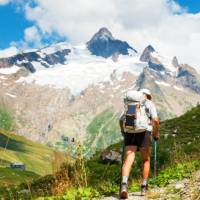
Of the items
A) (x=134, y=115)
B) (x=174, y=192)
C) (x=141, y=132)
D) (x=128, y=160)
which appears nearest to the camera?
(x=174, y=192)

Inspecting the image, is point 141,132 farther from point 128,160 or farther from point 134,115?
point 128,160

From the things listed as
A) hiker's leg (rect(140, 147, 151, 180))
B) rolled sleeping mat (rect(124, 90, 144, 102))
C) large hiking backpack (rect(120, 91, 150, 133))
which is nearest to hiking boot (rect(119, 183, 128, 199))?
hiker's leg (rect(140, 147, 151, 180))

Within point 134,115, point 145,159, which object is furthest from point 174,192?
point 134,115

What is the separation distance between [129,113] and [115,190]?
3.03 metres

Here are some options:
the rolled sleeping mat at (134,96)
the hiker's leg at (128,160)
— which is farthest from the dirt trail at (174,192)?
the rolled sleeping mat at (134,96)

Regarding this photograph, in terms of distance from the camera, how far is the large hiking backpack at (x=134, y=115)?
50.3 feet

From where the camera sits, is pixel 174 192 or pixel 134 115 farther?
pixel 134 115

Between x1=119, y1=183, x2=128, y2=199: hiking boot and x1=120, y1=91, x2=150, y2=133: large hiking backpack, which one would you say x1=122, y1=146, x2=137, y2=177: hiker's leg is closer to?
x1=119, y1=183, x2=128, y2=199: hiking boot

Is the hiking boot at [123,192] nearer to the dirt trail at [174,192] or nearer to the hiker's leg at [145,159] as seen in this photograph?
the dirt trail at [174,192]

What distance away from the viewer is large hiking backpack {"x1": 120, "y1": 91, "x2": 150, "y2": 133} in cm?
1534

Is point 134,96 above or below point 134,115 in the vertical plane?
above

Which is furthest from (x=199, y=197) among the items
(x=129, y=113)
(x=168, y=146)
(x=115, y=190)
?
(x=168, y=146)

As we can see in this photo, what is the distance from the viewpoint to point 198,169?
18594 millimetres

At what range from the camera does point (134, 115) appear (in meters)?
15.4
